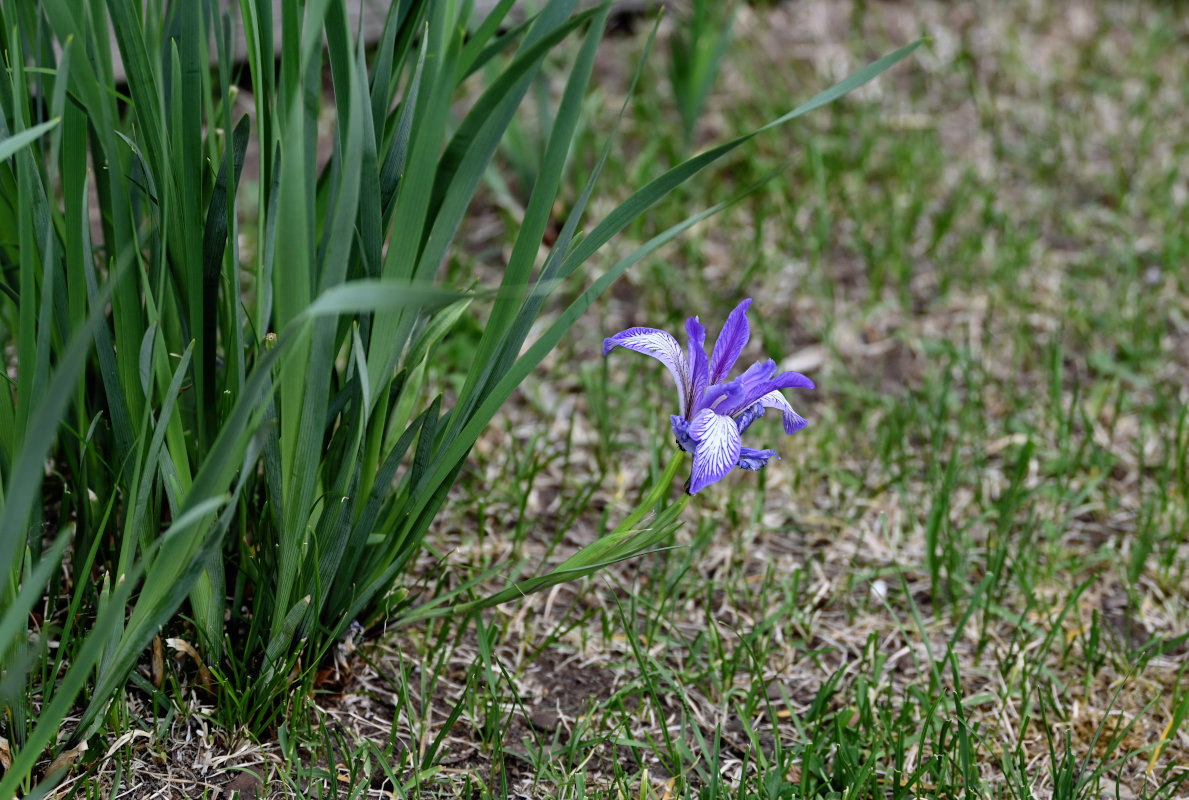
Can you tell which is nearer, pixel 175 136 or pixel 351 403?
pixel 175 136

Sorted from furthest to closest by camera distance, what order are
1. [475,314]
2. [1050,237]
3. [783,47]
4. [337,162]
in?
[783,47] → [1050,237] → [475,314] → [337,162]

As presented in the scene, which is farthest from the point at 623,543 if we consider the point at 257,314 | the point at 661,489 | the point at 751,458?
the point at 257,314

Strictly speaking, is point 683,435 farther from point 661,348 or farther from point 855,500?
point 855,500

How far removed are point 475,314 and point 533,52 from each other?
4.26ft

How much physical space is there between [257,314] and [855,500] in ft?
3.97

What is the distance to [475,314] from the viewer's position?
2334 mm

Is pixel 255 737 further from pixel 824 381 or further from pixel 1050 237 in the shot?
pixel 1050 237

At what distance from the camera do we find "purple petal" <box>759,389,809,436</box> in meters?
1.28

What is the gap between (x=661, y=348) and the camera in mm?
1263

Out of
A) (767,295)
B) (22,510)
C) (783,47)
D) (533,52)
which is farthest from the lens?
(783,47)

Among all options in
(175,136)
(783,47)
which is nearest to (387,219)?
(175,136)

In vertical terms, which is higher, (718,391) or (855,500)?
(718,391)

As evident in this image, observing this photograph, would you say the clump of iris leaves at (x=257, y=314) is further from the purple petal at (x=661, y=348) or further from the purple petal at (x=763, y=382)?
the purple petal at (x=763, y=382)

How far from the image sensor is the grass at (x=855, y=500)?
4.65 feet
